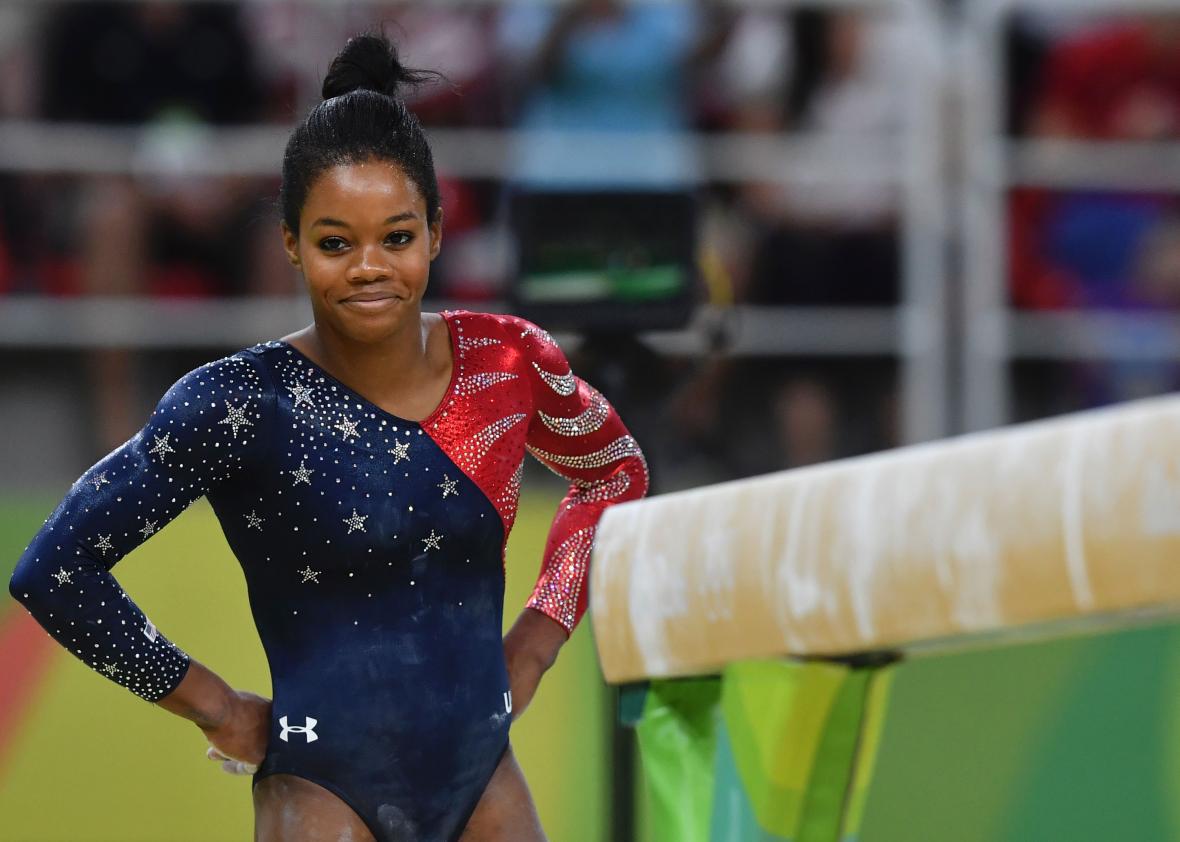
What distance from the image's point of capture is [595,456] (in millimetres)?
2461

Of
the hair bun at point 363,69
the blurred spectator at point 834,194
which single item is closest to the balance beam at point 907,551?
the hair bun at point 363,69

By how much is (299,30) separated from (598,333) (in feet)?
6.78

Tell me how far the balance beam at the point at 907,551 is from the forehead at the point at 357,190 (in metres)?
0.49

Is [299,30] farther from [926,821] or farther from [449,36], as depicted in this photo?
[926,821]

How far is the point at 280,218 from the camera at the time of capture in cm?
217

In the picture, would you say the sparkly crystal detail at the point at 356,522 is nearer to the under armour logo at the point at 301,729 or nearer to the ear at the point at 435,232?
the under armour logo at the point at 301,729

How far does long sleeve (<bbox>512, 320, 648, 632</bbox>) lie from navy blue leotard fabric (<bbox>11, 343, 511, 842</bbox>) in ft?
0.84

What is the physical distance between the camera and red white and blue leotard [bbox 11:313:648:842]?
1.97m

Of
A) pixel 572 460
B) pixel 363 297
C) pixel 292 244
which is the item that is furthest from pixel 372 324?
pixel 572 460

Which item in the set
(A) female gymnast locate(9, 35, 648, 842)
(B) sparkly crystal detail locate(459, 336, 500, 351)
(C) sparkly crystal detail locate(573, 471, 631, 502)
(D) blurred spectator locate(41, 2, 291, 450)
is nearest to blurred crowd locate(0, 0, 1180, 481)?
(D) blurred spectator locate(41, 2, 291, 450)

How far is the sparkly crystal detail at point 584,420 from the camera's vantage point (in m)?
2.36

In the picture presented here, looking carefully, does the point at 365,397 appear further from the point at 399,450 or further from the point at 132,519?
the point at 132,519

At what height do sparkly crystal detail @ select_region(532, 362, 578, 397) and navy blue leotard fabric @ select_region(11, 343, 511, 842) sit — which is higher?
sparkly crystal detail @ select_region(532, 362, 578, 397)

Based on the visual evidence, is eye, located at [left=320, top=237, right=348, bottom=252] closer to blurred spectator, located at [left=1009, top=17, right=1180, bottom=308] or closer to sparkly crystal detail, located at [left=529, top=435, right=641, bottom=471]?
sparkly crystal detail, located at [left=529, top=435, right=641, bottom=471]
